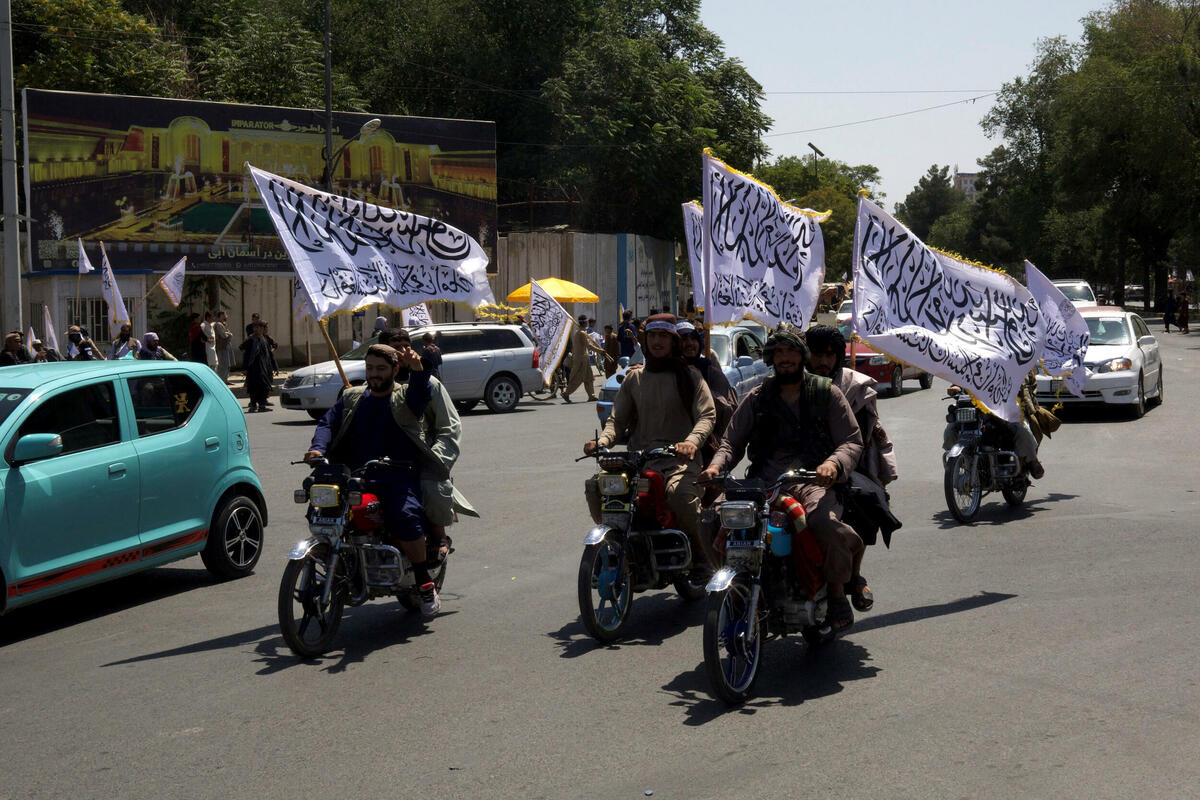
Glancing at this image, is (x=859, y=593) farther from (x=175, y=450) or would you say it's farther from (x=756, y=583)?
(x=175, y=450)

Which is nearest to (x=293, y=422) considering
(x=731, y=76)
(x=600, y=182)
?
(x=600, y=182)

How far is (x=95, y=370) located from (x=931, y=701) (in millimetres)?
5705

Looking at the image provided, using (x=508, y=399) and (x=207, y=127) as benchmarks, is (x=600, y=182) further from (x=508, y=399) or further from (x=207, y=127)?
(x=508, y=399)

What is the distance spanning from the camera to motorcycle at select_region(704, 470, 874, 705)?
18.4 feet

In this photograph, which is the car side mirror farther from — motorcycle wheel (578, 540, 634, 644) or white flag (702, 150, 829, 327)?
white flag (702, 150, 829, 327)

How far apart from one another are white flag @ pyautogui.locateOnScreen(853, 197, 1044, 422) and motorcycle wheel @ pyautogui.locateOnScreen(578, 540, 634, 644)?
2456mm

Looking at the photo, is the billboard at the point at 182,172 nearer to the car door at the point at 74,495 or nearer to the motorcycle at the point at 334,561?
the car door at the point at 74,495

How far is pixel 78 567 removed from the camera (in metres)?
7.69

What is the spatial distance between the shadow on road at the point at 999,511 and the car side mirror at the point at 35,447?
6952 millimetres

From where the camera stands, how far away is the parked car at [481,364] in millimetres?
22578

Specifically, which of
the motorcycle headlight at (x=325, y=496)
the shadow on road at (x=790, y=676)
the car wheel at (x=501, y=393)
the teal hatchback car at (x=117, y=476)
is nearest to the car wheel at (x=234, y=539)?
the teal hatchback car at (x=117, y=476)

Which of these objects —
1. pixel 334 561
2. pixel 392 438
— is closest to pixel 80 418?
pixel 392 438

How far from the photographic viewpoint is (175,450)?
8539 mm

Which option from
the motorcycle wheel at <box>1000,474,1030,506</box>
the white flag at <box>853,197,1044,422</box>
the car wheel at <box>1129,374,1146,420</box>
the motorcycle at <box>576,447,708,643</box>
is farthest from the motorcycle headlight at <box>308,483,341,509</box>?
the car wheel at <box>1129,374,1146,420</box>
